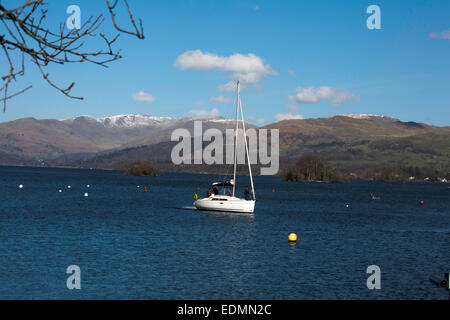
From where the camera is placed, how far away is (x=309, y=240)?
63.5 metres

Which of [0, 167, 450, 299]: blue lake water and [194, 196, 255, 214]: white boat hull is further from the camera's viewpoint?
[194, 196, 255, 214]: white boat hull

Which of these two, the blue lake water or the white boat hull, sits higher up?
the white boat hull

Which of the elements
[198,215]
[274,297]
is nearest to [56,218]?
[198,215]

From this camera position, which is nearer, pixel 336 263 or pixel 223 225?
pixel 336 263

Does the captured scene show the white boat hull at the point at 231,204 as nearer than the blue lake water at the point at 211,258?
No

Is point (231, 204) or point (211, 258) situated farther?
point (231, 204)

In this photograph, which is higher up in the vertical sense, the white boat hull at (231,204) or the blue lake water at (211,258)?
the white boat hull at (231,204)

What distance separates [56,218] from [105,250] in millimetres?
33650

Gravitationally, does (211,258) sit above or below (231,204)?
below

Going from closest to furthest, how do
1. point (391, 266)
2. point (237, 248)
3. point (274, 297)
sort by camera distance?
1. point (274, 297)
2. point (391, 266)
3. point (237, 248)
